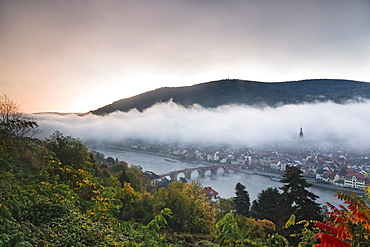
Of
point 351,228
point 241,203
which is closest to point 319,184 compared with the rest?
point 241,203

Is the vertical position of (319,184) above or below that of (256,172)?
above

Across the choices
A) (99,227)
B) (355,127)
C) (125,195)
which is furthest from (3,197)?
(355,127)

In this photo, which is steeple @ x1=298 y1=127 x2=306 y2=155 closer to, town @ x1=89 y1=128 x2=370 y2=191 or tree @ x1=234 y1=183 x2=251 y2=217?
town @ x1=89 y1=128 x2=370 y2=191

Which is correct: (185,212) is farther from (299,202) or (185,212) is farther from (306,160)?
(306,160)

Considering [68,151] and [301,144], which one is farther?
[301,144]

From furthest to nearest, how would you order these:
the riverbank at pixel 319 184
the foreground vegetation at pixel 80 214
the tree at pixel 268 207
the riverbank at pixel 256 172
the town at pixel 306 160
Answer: the town at pixel 306 160 < the riverbank at pixel 256 172 < the riverbank at pixel 319 184 < the tree at pixel 268 207 < the foreground vegetation at pixel 80 214

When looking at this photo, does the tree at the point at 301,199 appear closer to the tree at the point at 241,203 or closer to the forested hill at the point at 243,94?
the tree at the point at 241,203

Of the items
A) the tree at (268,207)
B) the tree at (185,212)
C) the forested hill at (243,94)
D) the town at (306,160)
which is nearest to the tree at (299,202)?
the tree at (185,212)

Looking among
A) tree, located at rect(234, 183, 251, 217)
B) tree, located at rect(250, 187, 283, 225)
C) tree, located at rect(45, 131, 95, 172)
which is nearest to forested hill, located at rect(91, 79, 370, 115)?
tree, located at rect(234, 183, 251, 217)

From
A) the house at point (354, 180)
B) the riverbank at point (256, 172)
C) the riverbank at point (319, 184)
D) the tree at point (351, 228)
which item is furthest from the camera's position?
the riverbank at point (256, 172)
